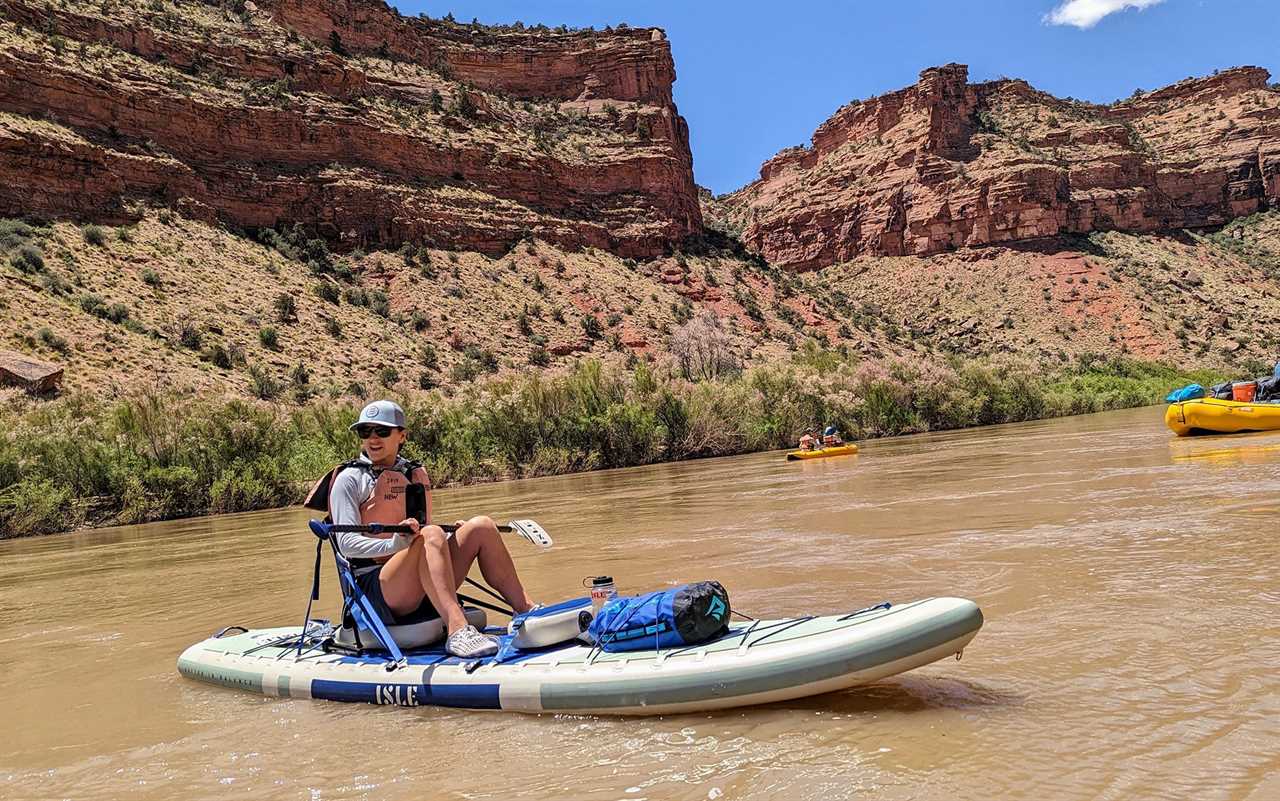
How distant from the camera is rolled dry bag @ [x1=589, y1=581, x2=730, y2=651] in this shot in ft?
13.6

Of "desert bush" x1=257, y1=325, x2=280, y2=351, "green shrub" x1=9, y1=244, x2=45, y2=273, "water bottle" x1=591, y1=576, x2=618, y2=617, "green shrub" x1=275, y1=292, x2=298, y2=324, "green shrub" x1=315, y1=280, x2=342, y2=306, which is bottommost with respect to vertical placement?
"water bottle" x1=591, y1=576, x2=618, y2=617

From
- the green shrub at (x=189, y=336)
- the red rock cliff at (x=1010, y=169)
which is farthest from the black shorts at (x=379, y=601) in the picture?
the red rock cliff at (x=1010, y=169)

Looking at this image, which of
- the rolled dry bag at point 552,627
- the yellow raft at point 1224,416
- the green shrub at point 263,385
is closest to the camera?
the rolled dry bag at point 552,627

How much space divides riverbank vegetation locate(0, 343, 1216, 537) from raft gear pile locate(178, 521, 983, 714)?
13546 millimetres

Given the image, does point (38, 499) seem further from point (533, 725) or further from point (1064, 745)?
point (1064, 745)

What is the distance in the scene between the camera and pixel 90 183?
34.3m

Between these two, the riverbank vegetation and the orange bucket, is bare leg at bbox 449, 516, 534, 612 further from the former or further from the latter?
the orange bucket

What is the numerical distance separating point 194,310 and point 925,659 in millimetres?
31722

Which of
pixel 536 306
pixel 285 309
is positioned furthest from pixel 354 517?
pixel 536 306

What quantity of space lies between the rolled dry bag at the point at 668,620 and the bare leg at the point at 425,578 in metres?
0.80

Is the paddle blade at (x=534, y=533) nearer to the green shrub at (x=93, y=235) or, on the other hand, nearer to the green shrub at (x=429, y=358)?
the green shrub at (x=429, y=358)

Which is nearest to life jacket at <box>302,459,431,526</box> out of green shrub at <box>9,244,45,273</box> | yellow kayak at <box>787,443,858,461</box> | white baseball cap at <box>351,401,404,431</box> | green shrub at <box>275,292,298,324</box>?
white baseball cap at <box>351,401,404,431</box>

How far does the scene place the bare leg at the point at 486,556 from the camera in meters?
4.88

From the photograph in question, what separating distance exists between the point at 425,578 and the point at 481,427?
17.3 m
